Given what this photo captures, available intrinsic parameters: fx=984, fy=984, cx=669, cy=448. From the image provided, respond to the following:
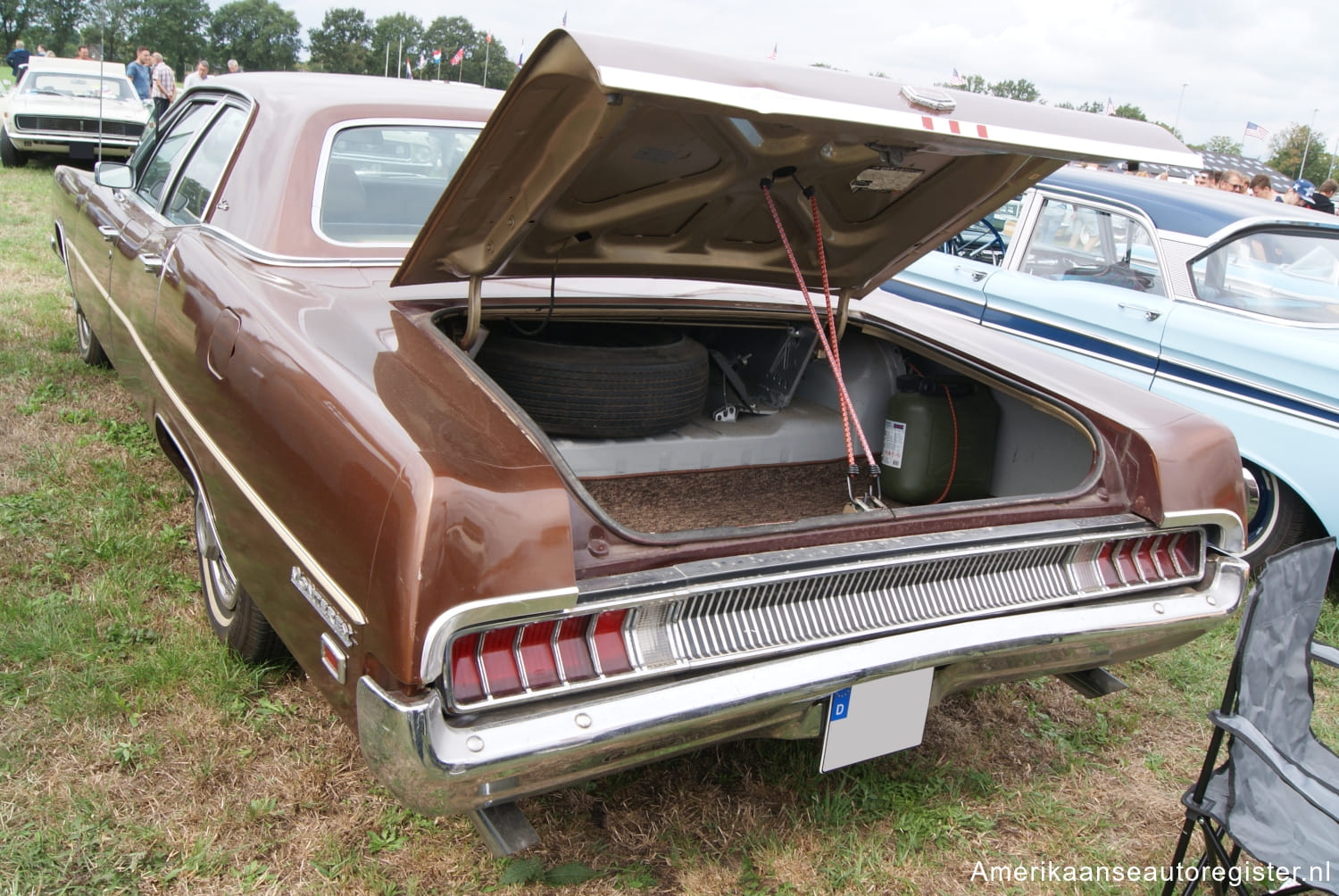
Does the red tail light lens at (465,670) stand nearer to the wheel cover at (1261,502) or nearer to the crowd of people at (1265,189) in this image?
the wheel cover at (1261,502)

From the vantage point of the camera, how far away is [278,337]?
6.84ft

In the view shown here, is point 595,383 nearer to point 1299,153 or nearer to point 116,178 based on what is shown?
point 116,178

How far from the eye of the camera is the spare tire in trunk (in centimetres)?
261

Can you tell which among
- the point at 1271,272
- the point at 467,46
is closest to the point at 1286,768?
the point at 1271,272

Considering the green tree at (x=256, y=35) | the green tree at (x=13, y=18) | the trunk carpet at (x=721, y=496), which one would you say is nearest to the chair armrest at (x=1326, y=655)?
the trunk carpet at (x=721, y=496)

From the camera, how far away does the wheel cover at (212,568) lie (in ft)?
8.56

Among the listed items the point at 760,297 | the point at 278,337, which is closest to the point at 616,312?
the point at 760,297

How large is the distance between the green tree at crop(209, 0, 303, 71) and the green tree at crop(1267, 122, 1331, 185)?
58.0 meters

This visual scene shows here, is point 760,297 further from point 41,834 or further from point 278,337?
point 41,834

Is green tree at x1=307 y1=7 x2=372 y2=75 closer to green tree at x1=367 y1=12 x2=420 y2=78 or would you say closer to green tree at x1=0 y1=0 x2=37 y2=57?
green tree at x1=367 y1=12 x2=420 y2=78

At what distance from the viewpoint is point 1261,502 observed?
388 cm

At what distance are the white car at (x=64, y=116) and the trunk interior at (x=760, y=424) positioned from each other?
921 cm

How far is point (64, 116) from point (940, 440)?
35.4 feet

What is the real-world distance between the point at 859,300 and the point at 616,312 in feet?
3.11
